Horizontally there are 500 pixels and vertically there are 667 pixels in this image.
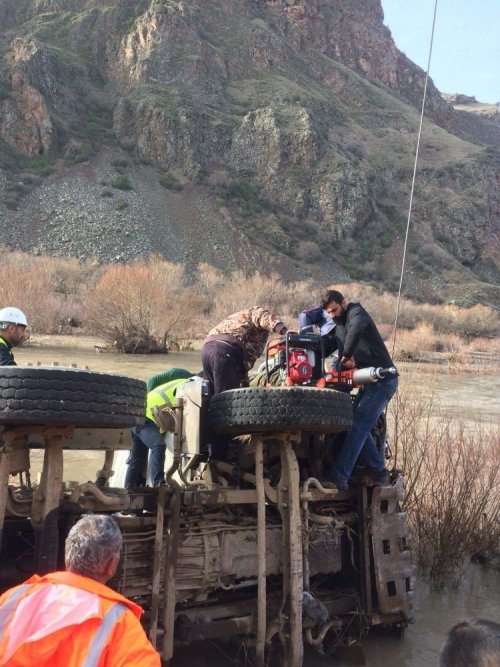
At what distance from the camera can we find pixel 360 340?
5.06 meters

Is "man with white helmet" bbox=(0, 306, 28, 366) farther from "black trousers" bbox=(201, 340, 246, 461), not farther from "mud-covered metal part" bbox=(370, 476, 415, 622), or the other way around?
"mud-covered metal part" bbox=(370, 476, 415, 622)

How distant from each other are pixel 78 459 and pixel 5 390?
22.3ft

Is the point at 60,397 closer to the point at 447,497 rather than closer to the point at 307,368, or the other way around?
the point at 307,368

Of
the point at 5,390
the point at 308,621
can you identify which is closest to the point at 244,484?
the point at 308,621

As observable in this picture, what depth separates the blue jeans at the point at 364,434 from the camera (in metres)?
4.46

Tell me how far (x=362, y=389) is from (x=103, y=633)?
124 inches

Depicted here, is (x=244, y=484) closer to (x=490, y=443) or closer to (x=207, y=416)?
(x=207, y=416)

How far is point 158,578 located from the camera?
3488mm

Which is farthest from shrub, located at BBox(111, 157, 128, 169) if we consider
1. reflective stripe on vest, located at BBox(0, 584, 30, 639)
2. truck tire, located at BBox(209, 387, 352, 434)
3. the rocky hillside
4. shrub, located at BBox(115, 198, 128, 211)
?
reflective stripe on vest, located at BBox(0, 584, 30, 639)

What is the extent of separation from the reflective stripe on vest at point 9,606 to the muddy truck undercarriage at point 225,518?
36.1 inches

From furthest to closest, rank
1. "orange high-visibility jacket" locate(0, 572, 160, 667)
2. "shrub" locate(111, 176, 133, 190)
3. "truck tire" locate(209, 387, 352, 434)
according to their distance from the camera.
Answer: "shrub" locate(111, 176, 133, 190), "truck tire" locate(209, 387, 352, 434), "orange high-visibility jacket" locate(0, 572, 160, 667)

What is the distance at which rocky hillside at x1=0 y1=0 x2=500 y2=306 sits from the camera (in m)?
67.5

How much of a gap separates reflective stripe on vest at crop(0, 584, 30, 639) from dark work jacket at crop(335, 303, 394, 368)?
10.4ft

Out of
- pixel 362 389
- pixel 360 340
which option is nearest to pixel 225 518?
pixel 362 389
